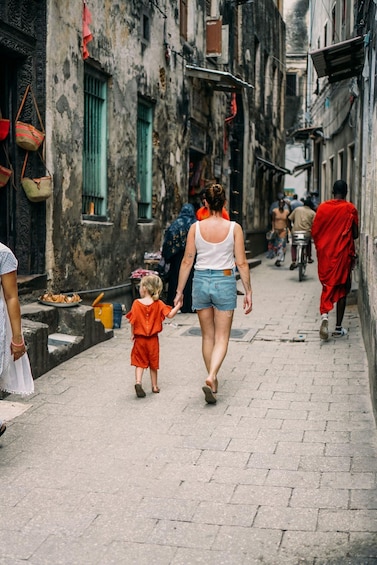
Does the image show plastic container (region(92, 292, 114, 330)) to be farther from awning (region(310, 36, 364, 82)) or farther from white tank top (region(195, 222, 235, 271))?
awning (region(310, 36, 364, 82))

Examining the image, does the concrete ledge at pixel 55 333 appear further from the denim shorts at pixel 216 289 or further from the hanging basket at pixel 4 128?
the hanging basket at pixel 4 128

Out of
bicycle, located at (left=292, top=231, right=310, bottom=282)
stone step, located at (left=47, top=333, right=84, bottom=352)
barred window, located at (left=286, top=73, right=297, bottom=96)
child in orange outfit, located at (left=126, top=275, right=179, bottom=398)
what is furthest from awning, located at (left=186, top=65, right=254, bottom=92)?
barred window, located at (left=286, top=73, right=297, bottom=96)

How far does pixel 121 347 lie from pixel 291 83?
32959 millimetres

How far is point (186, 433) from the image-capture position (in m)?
5.71

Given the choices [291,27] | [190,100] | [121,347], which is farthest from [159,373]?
[291,27]

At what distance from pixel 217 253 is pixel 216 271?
150mm

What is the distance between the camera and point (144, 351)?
265 inches

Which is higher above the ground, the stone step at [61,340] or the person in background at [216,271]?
the person in background at [216,271]

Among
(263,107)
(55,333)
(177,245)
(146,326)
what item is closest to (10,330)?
(146,326)

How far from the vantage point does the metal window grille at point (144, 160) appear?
12.5 metres

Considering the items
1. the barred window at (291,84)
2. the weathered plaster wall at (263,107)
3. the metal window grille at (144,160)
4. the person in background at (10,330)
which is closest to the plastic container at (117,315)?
the metal window grille at (144,160)

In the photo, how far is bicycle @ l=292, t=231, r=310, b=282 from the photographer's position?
650 inches

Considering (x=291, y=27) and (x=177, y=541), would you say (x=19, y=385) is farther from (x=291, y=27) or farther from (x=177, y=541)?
(x=291, y=27)

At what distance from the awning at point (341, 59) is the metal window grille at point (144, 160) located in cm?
275
